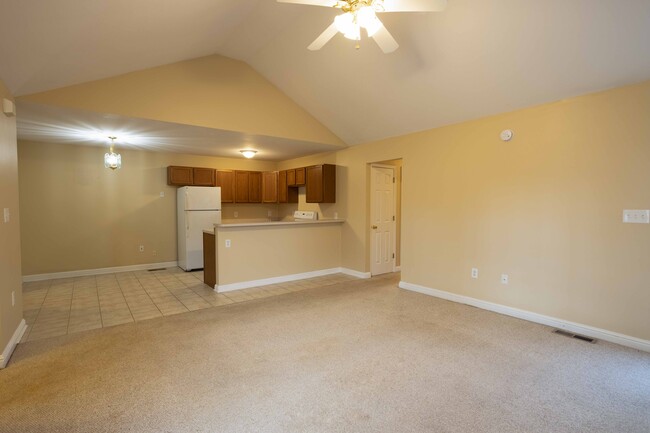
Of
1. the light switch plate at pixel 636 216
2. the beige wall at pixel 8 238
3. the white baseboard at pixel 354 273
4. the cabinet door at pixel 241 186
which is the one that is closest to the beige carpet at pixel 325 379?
the beige wall at pixel 8 238

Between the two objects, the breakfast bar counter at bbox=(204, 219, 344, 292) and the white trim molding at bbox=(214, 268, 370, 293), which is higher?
the breakfast bar counter at bbox=(204, 219, 344, 292)

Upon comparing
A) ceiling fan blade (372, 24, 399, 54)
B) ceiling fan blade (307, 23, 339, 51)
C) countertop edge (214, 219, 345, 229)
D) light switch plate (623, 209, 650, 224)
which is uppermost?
ceiling fan blade (307, 23, 339, 51)

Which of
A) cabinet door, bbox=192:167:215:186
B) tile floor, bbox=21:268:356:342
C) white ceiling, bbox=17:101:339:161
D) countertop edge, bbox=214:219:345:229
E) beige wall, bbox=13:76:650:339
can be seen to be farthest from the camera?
cabinet door, bbox=192:167:215:186

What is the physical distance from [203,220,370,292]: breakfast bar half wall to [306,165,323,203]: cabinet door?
20.8 inches

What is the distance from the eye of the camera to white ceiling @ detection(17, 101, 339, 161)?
12.8 feet

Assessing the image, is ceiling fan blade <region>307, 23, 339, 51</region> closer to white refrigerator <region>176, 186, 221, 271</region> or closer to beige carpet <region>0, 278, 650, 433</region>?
beige carpet <region>0, 278, 650, 433</region>

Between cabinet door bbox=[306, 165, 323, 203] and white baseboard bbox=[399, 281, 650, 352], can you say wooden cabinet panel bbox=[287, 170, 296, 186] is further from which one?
white baseboard bbox=[399, 281, 650, 352]

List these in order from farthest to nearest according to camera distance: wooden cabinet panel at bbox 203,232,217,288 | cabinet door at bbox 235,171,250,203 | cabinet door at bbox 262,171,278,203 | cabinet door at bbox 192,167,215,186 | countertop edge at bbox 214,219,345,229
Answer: cabinet door at bbox 262,171,278,203 < cabinet door at bbox 235,171,250,203 < cabinet door at bbox 192,167,215,186 < wooden cabinet panel at bbox 203,232,217,288 < countertop edge at bbox 214,219,345,229

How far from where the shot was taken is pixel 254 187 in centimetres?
745

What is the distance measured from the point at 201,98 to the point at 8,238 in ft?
8.48

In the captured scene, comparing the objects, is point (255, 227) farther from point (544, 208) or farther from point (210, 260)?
point (544, 208)

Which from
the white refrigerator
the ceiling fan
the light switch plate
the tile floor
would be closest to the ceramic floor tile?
the tile floor

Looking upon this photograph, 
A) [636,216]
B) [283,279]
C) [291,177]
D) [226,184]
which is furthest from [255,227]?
[636,216]

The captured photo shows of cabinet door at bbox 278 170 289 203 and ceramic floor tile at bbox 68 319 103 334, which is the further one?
cabinet door at bbox 278 170 289 203
